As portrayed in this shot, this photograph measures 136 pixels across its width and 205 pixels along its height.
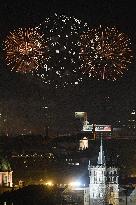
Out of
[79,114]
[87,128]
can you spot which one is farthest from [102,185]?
[79,114]

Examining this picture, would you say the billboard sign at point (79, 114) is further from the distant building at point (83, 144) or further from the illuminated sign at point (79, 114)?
the distant building at point (83, 144)

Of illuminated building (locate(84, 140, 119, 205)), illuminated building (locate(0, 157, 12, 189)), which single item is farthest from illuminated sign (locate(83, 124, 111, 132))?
illuminated building (locate(0, 157, 12, 189))

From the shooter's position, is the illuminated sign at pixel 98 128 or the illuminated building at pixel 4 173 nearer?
the illuminated building at pixel 4 173

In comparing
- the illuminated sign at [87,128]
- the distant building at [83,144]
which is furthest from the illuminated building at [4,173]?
the illuminated sign at [87,128]

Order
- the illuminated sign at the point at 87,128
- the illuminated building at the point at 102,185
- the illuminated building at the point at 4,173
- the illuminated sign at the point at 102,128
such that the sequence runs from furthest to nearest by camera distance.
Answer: the illuminated sign at the point at 87,128 < the illuminated sign at the point at 102,128 < the illuminated building at the point at 4,173 < the illuminated building at the point at 102,185

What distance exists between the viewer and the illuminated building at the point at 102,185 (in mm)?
69875

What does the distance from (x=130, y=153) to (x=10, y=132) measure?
23.2 metres

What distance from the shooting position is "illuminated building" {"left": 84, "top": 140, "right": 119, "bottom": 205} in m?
69.9

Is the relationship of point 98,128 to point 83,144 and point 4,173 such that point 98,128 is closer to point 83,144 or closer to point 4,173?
point 83,144

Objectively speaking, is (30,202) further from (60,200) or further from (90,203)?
(90,203)

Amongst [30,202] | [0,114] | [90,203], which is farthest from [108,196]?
[0,114]

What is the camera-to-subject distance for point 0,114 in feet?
368

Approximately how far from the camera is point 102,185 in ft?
232

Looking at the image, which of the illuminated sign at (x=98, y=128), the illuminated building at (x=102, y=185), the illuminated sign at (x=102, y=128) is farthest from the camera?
the illuminated sign at (x=98, y=128)
